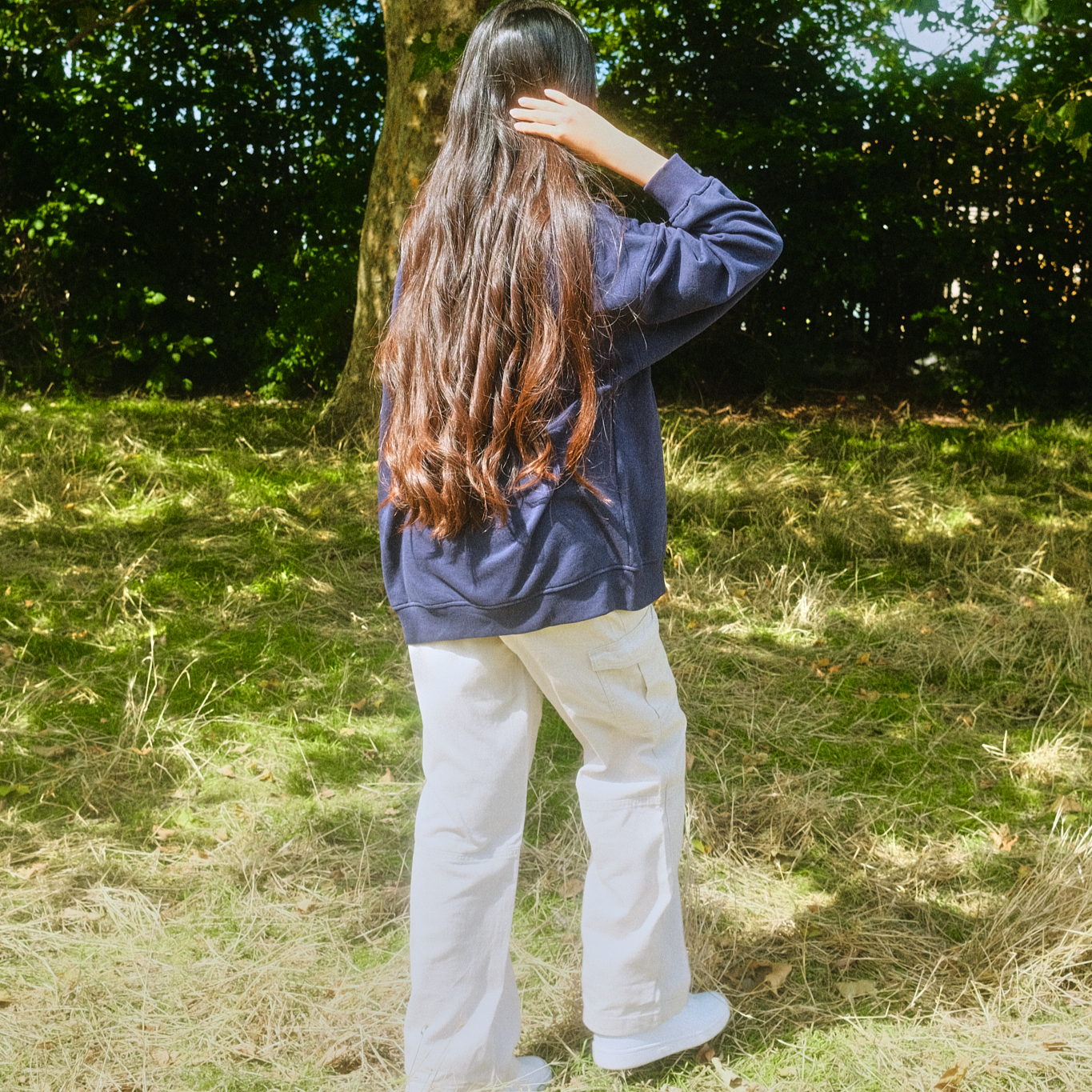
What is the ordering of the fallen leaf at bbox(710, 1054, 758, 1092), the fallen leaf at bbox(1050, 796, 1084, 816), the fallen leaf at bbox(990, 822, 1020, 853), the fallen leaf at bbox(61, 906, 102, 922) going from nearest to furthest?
the fallen leaf at bbox(710, 1054, 758, 1092), the fallen leaf at bbox(61, 906, 102, 922), the fallen leaf at bbox(990, 822, 1020, 853), the fallen leaf at bbox(1050, 796, 1084, 816)

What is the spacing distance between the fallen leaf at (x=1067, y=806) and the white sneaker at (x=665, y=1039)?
1423 millimetres

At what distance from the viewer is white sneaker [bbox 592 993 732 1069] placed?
1.99 metres

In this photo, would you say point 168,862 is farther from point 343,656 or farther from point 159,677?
point 343,656

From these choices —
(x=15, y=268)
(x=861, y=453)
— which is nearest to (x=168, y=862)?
(x=861, y=453)

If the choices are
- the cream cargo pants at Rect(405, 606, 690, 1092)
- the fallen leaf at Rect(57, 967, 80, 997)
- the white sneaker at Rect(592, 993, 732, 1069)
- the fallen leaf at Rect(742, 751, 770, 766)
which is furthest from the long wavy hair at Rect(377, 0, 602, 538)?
the fallen leaf at Rect(742, 751, 770, 766)

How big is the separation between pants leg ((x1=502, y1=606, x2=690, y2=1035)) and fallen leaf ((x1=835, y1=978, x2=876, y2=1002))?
56cm

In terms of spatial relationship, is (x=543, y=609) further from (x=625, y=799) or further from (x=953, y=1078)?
(x=953, y=1078)

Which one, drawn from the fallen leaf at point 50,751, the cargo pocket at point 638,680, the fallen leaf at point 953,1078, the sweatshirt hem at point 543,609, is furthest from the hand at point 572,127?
the fallen leaf at point 50,751

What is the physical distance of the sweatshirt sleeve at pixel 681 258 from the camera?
1.61 m

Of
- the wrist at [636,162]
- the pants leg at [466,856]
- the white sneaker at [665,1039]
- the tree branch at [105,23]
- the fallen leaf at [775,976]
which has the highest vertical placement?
the tree branch at [105,23]

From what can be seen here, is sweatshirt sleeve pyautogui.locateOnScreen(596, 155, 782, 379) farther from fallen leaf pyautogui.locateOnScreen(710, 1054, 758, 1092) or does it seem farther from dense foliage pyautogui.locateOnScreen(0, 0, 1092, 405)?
dense foliage pyautogui.locateOnScreen(0, 0, 1092, 405)

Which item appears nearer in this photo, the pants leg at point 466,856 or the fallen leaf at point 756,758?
the pants leg at point 466,856

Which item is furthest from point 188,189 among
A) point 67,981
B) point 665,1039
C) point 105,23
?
point 665,1039

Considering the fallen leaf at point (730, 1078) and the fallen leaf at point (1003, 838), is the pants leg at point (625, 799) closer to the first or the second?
the fallen leaf at point (730, 1078)
